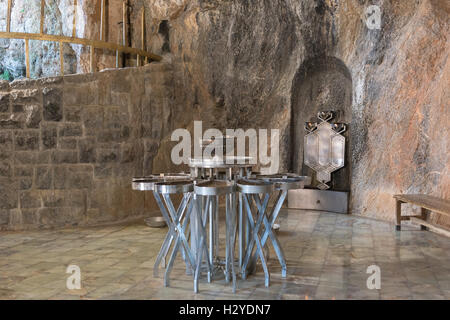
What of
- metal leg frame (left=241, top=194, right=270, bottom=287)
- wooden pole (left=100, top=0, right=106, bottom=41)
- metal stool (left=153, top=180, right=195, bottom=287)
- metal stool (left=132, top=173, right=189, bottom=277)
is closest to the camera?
metal stool (left=153, top=180, right=195, bottom=287)

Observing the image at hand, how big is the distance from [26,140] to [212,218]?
123 inches

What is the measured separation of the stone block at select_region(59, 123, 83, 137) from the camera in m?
5.59

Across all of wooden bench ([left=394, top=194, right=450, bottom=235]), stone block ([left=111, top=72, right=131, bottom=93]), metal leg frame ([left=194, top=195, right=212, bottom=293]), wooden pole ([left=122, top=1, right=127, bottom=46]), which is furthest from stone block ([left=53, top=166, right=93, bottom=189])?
wooden bench ([left=394, top=194, right=450, bottom=235])

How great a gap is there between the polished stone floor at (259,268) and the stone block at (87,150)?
95 cm

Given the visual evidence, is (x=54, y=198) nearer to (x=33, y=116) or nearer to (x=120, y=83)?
(x=33, y=116)

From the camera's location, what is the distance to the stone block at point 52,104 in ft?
18.0

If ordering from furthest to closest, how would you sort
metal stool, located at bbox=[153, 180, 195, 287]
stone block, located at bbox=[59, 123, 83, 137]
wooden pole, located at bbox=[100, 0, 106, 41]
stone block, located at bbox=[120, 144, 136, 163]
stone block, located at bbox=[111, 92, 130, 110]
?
wooden pole, located at bbox=[100, 0, 106, 41]
stone block, located at bbox=[120, 144, 136, 163]
stone block, located at bbox=[111, 92, 130, 110]
stone block, located at bbox=[59, 123, 83, 137]
metal stool, located at bbox=[153, 180, 195, 287]

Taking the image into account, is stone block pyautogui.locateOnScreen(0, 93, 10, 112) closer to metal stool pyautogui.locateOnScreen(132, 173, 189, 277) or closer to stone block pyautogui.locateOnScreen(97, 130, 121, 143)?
stone block pyautogui.locateOnScreen(97, 130, 121, 143)

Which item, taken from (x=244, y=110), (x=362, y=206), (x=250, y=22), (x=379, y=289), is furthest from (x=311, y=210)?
(x=379, y=289)

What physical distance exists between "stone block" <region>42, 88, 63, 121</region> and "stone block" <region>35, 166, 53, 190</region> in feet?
2.15

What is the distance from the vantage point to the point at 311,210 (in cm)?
705

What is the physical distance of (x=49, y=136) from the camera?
18.1 feet

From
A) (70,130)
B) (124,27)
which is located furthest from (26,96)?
(124,27)
